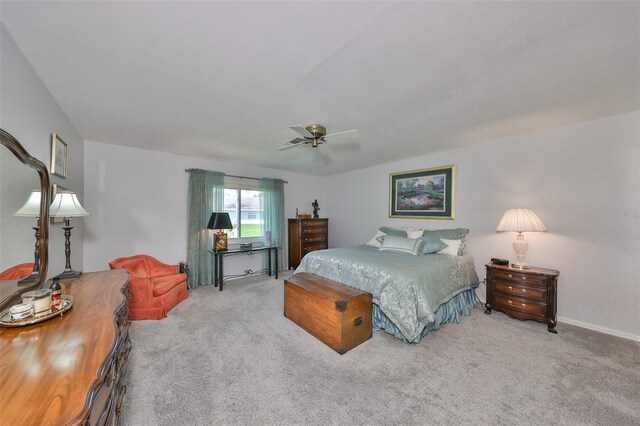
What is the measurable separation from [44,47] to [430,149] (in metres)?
4.27

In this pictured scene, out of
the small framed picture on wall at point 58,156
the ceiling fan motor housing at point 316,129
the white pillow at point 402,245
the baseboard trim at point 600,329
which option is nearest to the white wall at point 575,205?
the baseboard trim at point 600,329

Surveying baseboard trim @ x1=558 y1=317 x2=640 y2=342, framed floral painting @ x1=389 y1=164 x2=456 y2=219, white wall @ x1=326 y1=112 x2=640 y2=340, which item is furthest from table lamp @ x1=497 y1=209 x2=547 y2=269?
framed floral painting @ x1=389 y1=164 x2=456 y2=219

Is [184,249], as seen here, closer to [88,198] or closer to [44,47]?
[88,198]

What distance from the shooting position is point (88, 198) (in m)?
3.44

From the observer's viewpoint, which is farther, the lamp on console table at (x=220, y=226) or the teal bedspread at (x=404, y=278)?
the lamp on console table at (x=220, y=226)

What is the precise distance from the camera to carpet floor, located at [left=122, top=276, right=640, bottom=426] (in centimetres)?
158

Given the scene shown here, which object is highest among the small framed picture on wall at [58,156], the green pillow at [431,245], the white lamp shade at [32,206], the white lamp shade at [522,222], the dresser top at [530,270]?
the small framed picture on wall at [58,156]

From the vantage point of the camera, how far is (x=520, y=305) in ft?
9.36

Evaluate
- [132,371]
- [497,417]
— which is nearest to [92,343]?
[132,371]

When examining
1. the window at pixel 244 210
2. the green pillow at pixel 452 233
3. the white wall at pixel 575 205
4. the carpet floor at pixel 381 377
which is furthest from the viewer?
the window at pixel 244 210

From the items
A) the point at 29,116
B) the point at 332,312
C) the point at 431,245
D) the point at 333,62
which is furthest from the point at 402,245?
the point at 29,116

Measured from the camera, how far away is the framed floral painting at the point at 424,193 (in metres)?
3.94

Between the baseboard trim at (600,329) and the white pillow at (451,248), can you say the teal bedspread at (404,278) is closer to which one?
the white pillow at (451,248)

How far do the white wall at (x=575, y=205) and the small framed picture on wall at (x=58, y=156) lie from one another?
4920 mm
